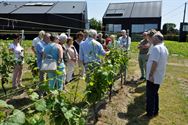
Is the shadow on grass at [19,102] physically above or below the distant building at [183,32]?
below

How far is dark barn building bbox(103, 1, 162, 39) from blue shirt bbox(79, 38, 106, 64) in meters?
30.1

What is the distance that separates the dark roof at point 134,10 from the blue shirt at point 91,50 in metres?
31.7

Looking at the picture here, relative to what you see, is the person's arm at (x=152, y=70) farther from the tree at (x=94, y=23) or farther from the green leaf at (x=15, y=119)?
the tree at (x=94, y=23)

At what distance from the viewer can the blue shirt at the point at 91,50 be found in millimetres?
6922

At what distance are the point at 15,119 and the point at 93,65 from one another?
376 cm

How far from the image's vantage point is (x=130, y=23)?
3856 cm

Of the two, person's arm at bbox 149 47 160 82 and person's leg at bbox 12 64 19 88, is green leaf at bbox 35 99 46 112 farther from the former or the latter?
person's leg at bbox 12 64 19 88

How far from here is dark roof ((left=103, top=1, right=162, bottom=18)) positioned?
126ft

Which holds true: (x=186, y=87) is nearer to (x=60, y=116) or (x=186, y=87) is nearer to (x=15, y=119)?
(x=60, y=116)

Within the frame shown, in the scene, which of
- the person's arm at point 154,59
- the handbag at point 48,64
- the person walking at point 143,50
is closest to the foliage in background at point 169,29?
the person walking at point 143,50

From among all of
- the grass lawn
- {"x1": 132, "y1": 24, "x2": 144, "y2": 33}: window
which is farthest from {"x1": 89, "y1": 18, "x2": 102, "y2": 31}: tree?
the grass lawn

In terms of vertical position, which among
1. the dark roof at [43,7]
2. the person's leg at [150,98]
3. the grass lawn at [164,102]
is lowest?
the grass lawn at [164,102]

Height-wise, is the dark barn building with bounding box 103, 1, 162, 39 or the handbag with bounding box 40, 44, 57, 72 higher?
the dark barn building with bounding box 103, 1, 162, 39

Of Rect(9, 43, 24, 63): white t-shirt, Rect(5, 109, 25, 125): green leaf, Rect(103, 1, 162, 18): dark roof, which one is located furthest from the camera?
Rect(103, 1, 162, 18): dark roof
